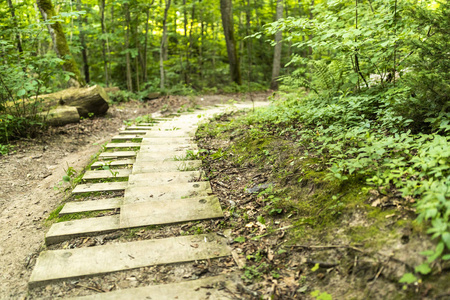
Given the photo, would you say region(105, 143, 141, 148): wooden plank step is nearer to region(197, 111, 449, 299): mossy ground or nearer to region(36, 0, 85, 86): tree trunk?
region(197, 111, 449, 299): mossy ground

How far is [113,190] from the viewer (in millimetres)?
3846

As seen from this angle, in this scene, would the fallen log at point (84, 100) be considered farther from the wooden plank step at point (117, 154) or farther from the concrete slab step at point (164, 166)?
the concrete slab step at point (164, 166)

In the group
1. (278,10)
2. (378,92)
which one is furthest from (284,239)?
(278,10)

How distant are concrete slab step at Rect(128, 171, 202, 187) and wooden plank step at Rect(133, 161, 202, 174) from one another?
6.3 inches

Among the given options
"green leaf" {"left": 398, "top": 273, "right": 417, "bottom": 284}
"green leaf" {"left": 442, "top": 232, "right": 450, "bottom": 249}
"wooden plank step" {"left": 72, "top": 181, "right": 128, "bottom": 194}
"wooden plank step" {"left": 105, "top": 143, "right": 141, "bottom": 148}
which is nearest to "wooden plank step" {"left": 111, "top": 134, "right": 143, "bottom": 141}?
"wooden plank step" {"left": 105, "top": 143, "right": 141, "bottom": 148}

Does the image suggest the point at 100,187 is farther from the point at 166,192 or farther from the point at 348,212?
the point at 348,212

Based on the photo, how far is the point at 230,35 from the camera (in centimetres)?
1495

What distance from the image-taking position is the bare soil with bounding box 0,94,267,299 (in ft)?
9.33

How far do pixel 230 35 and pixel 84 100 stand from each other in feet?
29.5

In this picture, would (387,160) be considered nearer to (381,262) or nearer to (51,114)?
(381,262)

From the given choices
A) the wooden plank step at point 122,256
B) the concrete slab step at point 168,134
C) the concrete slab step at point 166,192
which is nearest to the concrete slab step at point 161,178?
the concrete slab step at point 166,192

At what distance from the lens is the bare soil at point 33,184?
284 cm

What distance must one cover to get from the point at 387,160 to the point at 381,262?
1.04 metres

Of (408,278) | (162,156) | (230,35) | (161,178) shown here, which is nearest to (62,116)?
(162,156)
